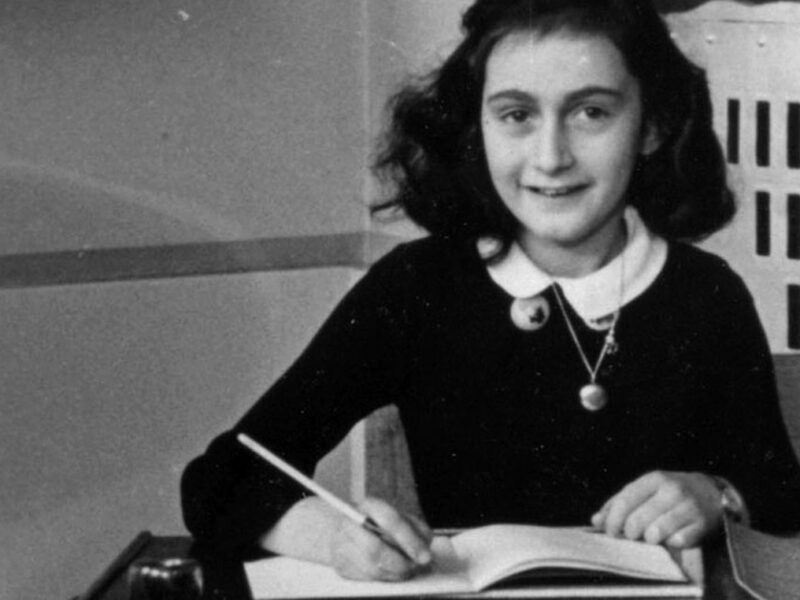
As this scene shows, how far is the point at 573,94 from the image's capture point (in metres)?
1.15

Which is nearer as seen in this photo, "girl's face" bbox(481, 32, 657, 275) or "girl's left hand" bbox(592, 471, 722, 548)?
"girl's left hand" bbox(592, 471, 722, 548)

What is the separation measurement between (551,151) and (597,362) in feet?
0.59

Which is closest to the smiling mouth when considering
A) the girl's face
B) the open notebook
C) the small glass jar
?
the girl's face

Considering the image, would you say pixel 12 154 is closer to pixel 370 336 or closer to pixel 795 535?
pixel 370 336

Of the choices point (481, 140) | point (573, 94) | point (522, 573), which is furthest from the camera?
point (481, 140)

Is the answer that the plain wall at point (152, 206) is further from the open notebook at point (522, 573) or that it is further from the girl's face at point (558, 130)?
the open notebook at point (522, 573)

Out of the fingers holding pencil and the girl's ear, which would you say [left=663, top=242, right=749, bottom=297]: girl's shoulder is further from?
the fingers holding pencil

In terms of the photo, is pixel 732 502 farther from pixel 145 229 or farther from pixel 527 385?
pixel 145 229

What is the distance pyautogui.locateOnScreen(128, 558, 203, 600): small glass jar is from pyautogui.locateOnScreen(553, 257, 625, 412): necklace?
1.51ft

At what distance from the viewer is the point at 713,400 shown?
123cm

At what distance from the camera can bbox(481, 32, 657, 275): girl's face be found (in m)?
1.16

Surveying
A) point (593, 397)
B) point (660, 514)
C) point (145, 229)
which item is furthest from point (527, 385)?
point (145, 229)

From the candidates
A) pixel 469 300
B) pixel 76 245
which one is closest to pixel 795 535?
pixel 469 300

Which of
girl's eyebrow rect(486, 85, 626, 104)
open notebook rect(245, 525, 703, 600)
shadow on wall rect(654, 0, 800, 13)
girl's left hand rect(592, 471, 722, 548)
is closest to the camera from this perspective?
open notebook rect(245, 525, 703, 600)
